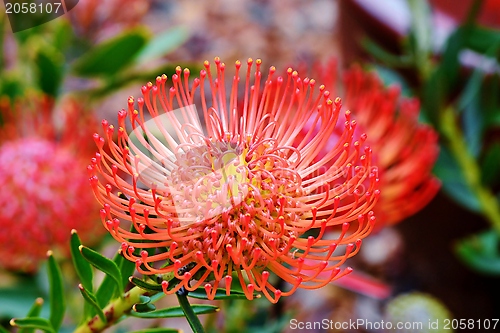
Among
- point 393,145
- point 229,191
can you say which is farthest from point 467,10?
point 229,191

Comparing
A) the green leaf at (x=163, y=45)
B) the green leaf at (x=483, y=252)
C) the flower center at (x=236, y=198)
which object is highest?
the green leaf at (x=163, y=45)

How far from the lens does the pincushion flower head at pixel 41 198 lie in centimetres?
71

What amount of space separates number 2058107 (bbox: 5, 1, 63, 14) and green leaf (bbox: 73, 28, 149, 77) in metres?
0.09

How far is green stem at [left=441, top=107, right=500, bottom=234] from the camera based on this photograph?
89cm

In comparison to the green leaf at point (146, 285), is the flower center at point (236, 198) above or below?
above

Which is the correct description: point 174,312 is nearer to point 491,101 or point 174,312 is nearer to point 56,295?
point 56,295

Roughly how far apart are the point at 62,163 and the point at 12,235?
12 centimetres

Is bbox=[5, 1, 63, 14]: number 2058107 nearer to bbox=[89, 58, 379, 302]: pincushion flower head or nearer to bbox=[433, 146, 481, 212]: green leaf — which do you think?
bbox=[89, 58, 379, 302]: pincushion flower head

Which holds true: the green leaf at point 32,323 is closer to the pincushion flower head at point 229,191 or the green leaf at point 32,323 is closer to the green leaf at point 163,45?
the pincushion flower head at point 229,191

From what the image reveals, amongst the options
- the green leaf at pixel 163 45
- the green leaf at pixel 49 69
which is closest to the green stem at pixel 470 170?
the green leaf at pixel 163 45

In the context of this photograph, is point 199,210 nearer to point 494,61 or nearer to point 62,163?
point 62,163

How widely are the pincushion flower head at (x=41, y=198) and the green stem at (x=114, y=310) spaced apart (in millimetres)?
318

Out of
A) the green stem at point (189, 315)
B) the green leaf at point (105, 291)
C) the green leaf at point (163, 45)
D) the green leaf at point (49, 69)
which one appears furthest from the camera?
the green leaf at point (163, 45)

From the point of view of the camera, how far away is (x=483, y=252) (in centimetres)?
88
